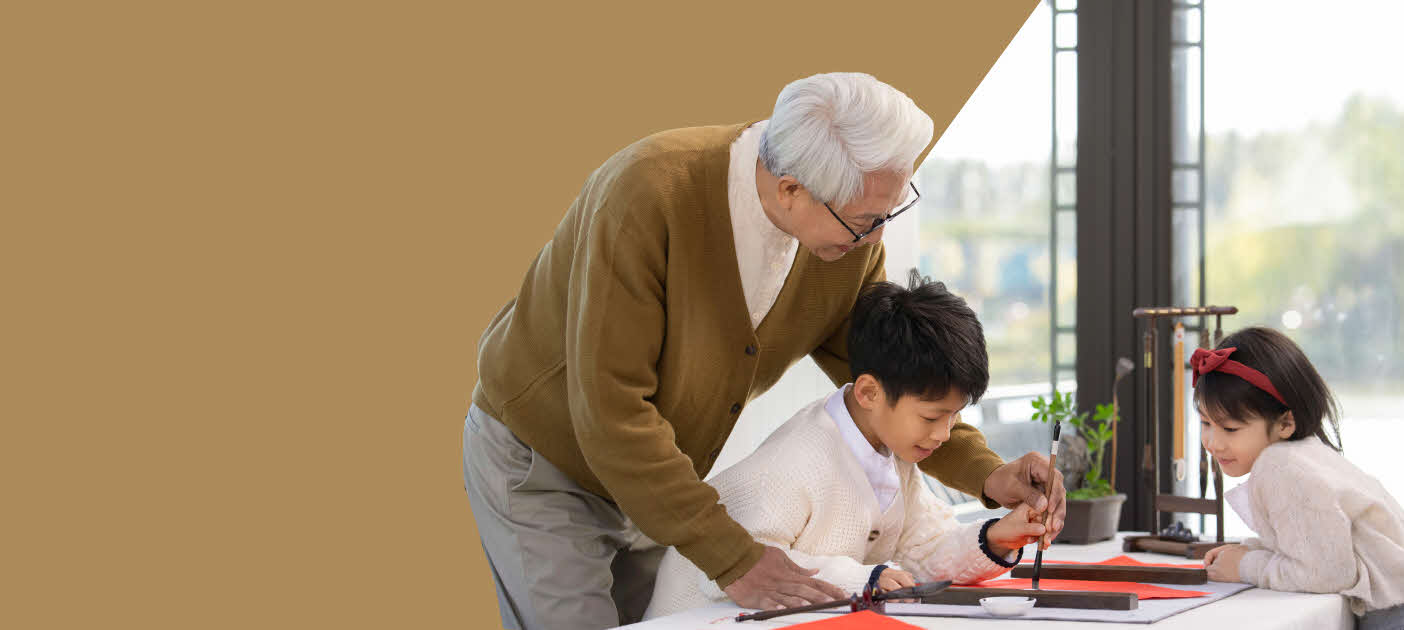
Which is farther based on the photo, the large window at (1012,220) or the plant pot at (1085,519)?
the large window at (1012,220)

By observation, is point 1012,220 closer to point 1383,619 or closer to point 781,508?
point 1383,619

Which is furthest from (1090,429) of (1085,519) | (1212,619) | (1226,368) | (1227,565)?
(1212,619)

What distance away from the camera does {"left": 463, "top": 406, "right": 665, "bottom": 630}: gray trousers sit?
2.07 meters

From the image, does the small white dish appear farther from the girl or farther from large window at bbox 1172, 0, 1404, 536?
large window at bbox 1172, 0, 1404, 536

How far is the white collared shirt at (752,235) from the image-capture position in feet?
6.19

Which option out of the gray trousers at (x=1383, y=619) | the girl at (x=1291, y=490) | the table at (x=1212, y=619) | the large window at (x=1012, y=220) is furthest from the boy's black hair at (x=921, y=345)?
Result: the large window at (x=1012, y=220)

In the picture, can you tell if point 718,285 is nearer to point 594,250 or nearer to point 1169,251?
point 594,250

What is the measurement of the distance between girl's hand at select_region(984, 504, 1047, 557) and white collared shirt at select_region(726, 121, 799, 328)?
47cm

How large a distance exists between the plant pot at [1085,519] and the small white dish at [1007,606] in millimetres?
1462

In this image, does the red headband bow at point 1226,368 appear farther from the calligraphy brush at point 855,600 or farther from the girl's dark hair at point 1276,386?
the calligraphy brush at point 855,600

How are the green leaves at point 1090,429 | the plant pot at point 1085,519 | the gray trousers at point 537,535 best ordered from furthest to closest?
the green leaves at point 1090,429 → the plant pot at point 1085,519 → the gray trousers at point 537,535

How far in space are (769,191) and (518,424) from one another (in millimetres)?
564

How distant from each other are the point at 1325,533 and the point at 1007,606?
0.60 metres

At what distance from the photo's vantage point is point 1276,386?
2152 mm
